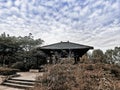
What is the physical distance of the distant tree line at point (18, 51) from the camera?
22.9m

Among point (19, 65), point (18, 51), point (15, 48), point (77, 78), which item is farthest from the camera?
point (18, 51)

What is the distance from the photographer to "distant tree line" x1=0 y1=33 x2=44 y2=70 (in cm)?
2292

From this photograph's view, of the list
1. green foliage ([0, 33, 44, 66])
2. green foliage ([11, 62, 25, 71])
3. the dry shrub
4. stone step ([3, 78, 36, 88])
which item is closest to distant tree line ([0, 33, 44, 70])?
green foliage ([0, 33, 44, 66])

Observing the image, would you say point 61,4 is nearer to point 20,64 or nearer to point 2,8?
point 2,8

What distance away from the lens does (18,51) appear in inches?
957

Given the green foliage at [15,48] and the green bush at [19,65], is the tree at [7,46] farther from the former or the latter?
the green bush at [19,65]

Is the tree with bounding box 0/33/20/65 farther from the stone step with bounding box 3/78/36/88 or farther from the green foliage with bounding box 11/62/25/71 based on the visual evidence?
the stone step with bounding box 3/78/36/88

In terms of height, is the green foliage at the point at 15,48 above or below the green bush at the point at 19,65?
above

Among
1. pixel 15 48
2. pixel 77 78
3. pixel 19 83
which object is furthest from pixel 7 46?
pixel 77 78

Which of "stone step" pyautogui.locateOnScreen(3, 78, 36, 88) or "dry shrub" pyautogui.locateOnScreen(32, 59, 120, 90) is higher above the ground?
"dry shrub" pyautogui.locateOnScreen(32, 59, 120, 90)

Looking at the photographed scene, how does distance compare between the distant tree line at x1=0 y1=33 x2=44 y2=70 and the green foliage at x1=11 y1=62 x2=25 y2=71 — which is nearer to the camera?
the green foliage at x1=11 y1=62 x2=25 y2=71

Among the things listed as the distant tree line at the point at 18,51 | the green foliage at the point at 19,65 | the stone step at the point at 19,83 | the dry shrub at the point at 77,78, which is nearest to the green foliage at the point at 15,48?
the distant tree line at the point at 18,51

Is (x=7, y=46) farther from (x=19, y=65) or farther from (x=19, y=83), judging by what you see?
(x=19, y=83)

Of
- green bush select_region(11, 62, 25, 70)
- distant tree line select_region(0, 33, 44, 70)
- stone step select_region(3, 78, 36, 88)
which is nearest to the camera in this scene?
stone step select_region(3, 78, 36, 88)
